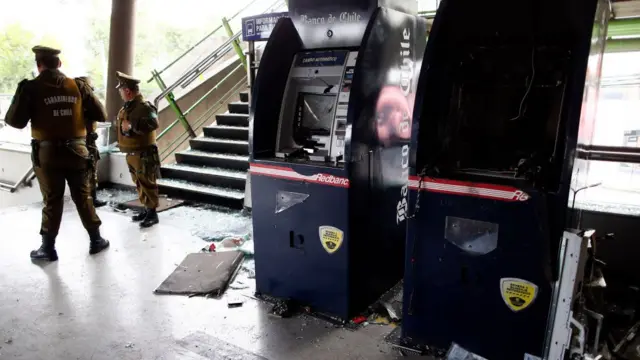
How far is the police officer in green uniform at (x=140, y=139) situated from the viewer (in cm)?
453

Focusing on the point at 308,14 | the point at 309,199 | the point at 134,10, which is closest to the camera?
the point at 309,199

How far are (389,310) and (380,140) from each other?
1142 millimetres

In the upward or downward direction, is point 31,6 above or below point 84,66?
above

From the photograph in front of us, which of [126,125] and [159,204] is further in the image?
[159,204]

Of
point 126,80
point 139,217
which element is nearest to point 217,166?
point 139,217

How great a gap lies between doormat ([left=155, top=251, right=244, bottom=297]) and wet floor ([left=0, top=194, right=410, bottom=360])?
0.08 m

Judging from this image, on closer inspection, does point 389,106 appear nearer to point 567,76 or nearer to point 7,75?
point 567,76

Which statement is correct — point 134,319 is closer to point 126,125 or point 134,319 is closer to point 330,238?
point 330,238

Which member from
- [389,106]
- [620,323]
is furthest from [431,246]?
[620,323]

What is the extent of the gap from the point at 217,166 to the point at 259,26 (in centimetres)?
248

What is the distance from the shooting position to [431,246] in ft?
8.10

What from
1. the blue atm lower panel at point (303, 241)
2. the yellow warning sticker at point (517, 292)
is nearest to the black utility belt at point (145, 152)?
the blue atm lower panel at point (303, 241)

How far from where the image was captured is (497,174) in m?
2.26

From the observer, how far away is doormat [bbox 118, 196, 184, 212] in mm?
5473
